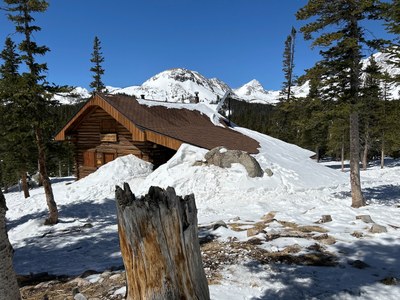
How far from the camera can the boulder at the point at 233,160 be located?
1644 cm

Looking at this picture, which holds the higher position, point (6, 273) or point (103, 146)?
point (103, 146)

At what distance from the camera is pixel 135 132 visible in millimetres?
19078

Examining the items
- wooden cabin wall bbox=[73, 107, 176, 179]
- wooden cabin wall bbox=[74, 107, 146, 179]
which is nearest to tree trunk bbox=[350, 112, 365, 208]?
wooden cabin wall bbox=[73, 107, 176, 179]

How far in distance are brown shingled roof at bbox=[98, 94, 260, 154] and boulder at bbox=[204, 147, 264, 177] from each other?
5.13ft

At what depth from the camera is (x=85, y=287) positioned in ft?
18.8

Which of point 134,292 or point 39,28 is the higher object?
point 39,28

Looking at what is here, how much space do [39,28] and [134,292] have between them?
1267cm

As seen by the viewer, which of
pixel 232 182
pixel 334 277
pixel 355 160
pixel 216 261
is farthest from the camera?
pixel 232 182

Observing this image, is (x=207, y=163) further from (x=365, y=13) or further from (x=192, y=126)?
(x=365, y=13)

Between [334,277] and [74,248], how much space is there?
7813mm

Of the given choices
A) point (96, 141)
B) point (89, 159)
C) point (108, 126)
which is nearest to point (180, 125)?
point (108, 126)

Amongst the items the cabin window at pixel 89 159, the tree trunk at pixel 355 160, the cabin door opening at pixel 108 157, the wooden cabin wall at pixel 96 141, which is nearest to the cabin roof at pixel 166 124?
the wooden cabin wall at pixel 96 141

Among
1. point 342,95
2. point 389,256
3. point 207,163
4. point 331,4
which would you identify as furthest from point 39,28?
point 389,256

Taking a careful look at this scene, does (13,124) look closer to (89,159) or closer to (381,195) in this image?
(89,159)
